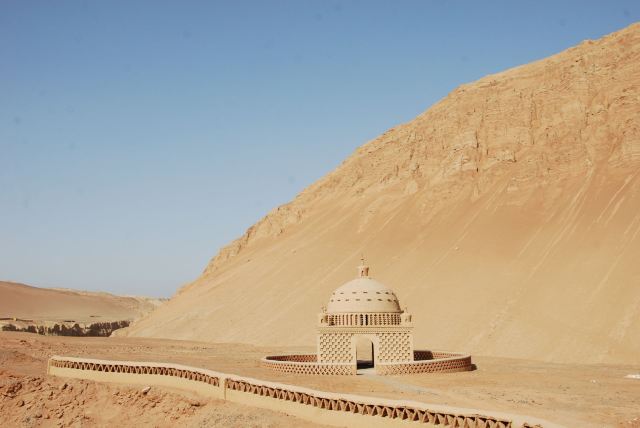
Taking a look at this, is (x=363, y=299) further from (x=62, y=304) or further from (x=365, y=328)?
(x=62, y=304)

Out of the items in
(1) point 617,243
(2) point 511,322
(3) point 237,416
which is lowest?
(3) point 237,416

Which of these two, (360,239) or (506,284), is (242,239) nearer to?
(360,239)

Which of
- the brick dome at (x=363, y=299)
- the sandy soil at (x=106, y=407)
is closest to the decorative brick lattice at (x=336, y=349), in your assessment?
the brick dome at (x=363, y=299)

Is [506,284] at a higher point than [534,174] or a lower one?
lower

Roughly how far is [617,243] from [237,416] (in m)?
31.3

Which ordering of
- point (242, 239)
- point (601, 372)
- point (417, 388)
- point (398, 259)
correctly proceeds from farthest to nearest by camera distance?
point (242, 239), point (398, 259), point (601, 372), point (417, 388)

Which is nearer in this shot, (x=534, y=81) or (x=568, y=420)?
(x=568, y=420)

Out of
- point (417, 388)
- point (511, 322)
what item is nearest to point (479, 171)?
point (511, 322)

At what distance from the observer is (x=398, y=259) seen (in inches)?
2312

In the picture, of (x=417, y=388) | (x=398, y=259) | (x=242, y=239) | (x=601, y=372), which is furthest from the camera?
(x=242, y=239)

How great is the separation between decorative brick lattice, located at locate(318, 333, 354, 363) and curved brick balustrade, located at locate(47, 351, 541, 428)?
21.5 ft

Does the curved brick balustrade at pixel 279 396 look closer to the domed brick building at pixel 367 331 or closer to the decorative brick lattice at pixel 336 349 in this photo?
the domed brick building at pixel 367 331

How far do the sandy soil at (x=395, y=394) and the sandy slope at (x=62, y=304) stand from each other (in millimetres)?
103800

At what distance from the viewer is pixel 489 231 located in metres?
56.0
